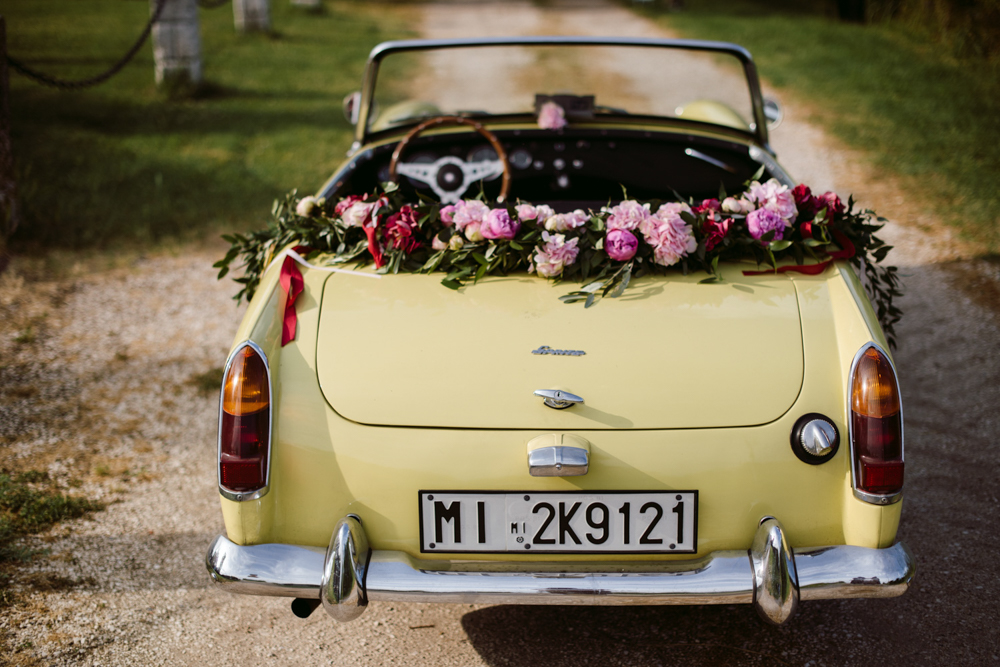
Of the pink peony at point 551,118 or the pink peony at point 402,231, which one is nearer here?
the pink peony at point 402,231

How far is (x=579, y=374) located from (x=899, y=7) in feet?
53.6

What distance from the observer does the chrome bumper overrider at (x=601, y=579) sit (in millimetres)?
2068

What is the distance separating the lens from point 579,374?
2180 millimetres

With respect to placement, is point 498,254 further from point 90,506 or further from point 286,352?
point 90,506

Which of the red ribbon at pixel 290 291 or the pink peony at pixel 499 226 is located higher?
the pink peony at pixel 499 226

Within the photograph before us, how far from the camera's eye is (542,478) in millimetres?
2119

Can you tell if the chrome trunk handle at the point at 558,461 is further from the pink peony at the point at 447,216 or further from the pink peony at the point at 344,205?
the pink peony at the point at 344,205

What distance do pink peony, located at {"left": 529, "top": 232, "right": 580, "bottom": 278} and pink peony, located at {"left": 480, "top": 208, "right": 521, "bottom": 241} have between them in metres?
0.12

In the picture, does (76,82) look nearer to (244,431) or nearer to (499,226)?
(499,226)

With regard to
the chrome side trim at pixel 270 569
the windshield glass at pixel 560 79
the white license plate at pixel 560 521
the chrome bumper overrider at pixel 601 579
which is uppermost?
the white license plate at pixel 560 521

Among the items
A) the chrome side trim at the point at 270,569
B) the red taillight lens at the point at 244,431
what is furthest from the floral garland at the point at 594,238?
the chrome side trim at the point at 270,569

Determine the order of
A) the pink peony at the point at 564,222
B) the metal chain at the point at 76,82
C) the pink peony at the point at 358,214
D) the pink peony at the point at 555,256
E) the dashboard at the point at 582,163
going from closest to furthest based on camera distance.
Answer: the pink peony at the point at 555,256, the pink peony at the point at 564,222, the pink peony at the point at 358,214, the dashboard at the point at 582,163, the metal chain at the point at 76,82

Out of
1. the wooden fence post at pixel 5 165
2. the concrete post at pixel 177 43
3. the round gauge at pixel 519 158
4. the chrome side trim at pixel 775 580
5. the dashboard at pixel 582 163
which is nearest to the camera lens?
the chrome side trim at pixel 775 580

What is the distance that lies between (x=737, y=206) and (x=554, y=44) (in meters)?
1.38
